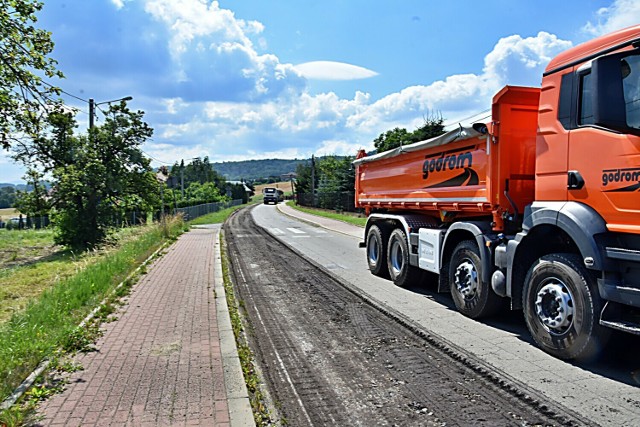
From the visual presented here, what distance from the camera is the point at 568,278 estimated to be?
5.28 metres

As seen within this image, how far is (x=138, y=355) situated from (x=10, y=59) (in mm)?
6419

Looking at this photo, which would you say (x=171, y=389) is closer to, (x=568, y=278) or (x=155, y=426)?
(x=155, y=426)

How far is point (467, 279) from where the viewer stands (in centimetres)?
739

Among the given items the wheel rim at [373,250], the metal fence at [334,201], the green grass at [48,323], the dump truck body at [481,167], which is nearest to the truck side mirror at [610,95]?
the dump truck body at [481,167]

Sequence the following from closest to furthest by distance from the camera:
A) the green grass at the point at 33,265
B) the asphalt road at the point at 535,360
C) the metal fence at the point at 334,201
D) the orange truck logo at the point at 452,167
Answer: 1. the asphalt road at the point at 535,360
2. the orange truck logo at the point at 452,167
3. the green grass at the point at 33,265
4. the metal fence at the point at 334,201

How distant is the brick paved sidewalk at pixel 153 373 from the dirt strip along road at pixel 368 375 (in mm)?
609

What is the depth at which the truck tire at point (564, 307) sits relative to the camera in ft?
16.5

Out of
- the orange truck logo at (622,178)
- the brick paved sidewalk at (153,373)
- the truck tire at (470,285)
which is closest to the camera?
the brick paved sidewalk at (153,373)

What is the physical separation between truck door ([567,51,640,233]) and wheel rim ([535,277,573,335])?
0.88 m

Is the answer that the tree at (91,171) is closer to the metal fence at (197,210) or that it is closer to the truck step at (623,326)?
the metal fence at (197,210)

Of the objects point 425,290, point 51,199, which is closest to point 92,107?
point 51,199

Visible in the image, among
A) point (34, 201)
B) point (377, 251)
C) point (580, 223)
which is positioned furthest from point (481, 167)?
point (34, 201)

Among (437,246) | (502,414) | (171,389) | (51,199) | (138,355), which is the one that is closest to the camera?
(502,414)

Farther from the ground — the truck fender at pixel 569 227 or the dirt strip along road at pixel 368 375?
the truck fender at pixel 569 227
